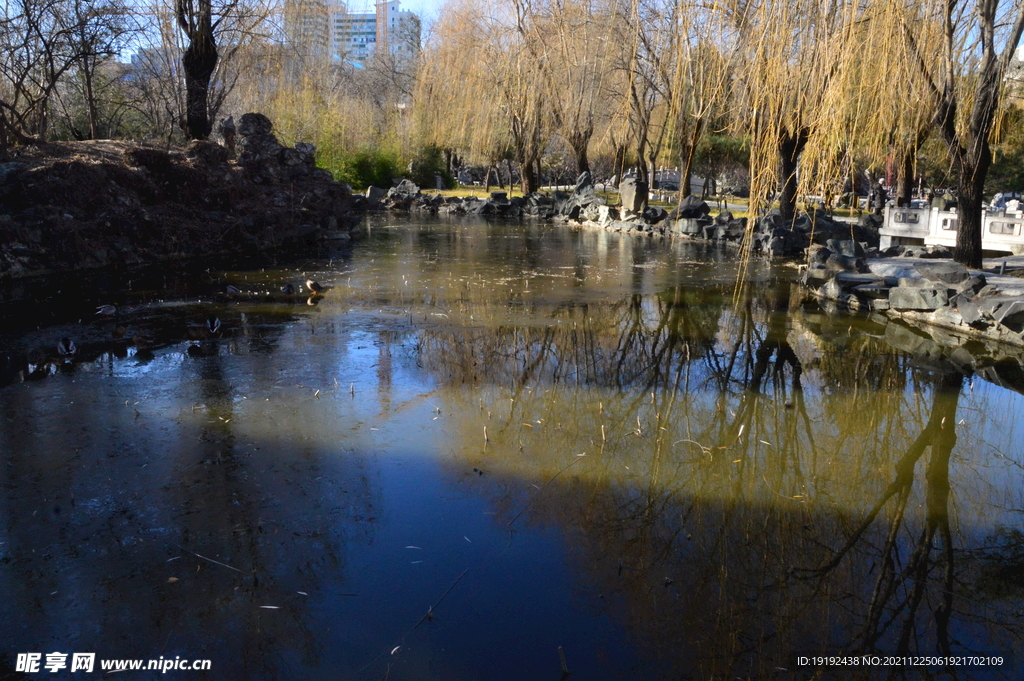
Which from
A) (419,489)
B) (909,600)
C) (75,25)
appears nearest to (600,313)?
(419,489)

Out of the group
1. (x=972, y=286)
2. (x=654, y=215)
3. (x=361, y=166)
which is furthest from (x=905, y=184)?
(x=361, y=166)

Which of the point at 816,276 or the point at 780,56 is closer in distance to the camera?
the point at 780,56

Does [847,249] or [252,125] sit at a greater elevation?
[252,125]

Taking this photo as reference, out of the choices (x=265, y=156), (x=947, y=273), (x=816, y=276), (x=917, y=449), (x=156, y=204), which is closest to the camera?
(x=917, y=449)

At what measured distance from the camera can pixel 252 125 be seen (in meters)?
16.9

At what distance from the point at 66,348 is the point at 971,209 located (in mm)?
10674

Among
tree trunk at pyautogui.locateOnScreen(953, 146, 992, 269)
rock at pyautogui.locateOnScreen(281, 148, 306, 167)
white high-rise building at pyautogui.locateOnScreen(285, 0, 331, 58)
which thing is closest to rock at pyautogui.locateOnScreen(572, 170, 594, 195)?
white high-rise building at pyautogui.locateOnScreen(285, 0, 331, 58)

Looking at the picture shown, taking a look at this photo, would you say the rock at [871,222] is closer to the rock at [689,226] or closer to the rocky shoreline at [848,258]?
the rocky shoreline at [848,258]

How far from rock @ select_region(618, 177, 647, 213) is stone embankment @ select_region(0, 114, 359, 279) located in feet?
26.6

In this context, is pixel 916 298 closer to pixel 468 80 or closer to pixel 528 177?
pixel 468 80

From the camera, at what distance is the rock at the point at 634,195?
70.0 feet

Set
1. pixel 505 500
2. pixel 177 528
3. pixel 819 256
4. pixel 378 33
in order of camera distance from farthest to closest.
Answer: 1. pixel 378 33
2. pixel 819 256
3. pixel 505 500
4. pixel 177 528

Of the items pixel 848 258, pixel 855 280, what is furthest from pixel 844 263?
pixel 855 280

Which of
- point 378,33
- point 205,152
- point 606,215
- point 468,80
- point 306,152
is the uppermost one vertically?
point 378,33
